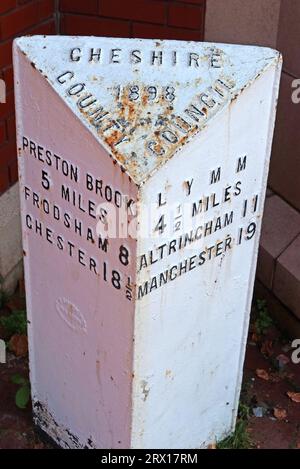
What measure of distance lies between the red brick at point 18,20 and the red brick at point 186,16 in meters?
0.65

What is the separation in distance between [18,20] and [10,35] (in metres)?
0.10

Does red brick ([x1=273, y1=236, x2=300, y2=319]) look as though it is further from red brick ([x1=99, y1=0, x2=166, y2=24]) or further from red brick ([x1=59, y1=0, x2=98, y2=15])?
red brick ([x1=59, y1=0, x2=98, y2=15])

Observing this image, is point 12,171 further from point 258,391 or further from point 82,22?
point 258,391

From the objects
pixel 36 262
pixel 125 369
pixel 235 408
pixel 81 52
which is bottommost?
pixel 235 408

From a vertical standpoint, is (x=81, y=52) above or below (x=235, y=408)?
above

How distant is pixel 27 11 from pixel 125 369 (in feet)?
6.35

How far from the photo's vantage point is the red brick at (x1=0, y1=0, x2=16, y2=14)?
10.8 feet

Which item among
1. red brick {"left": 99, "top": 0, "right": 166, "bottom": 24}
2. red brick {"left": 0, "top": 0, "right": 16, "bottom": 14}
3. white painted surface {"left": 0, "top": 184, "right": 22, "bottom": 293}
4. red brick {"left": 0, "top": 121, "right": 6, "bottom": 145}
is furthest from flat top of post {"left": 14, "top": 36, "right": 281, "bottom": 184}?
white painted surface {"left": 0, "top": 184, "right": 22, "bottom": 293}

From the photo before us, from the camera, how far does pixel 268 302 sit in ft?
12.2

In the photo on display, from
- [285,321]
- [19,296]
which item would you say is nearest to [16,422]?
[19,296]

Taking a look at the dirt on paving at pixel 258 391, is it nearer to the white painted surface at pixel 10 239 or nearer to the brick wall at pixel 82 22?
the white painted surface at pixel 10 239

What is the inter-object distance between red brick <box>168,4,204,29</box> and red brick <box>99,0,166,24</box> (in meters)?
0.05

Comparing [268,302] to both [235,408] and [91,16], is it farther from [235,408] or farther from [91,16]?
[91,16]

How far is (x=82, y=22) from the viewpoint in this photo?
3.79 metres
